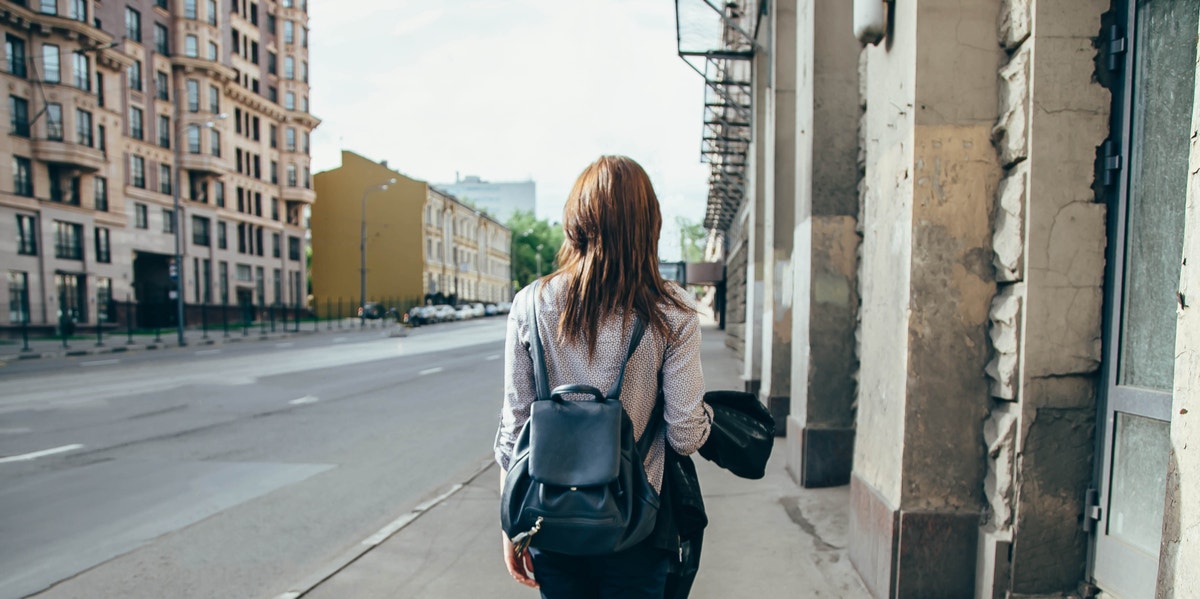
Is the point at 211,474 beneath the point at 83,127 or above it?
beneath

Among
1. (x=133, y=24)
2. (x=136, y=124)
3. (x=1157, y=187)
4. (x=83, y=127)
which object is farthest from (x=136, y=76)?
(x=1157, y=187)

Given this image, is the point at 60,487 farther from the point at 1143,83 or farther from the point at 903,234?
the point at 1143,83

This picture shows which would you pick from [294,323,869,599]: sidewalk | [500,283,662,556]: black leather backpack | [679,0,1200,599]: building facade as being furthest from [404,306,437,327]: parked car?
[500,283,662,556]: black leather backpack

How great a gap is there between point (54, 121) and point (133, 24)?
358 inches

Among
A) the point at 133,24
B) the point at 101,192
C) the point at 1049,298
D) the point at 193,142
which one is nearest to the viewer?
the point at 1049,298

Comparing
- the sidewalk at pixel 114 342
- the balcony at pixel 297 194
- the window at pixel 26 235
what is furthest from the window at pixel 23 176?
the balcony at pixel 297 194

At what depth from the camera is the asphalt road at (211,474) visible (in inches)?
181

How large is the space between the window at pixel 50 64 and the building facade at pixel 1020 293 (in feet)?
129

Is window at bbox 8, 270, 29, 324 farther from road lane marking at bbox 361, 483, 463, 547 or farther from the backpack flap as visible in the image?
the backpack flap

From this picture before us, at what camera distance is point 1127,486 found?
305cm

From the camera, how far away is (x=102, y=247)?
36688 mm

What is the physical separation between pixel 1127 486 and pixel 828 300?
298cm

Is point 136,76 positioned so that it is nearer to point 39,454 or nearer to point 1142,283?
point 39,454

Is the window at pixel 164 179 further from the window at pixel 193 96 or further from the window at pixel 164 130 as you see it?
the window at pixel 193 96
